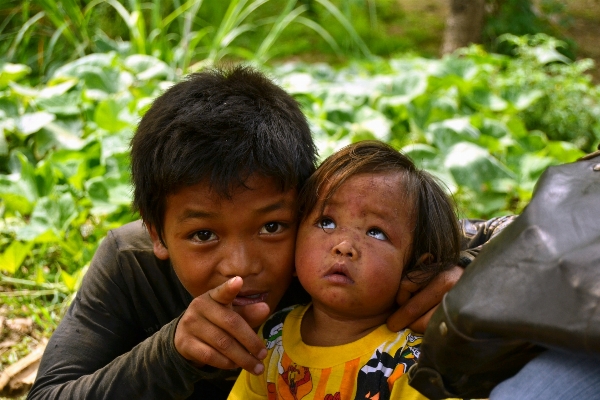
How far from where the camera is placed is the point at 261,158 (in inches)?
63.7

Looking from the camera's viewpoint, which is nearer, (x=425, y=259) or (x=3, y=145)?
(x=425, y=259)

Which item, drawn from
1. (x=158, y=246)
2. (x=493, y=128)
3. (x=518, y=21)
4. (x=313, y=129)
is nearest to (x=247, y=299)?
(x=158, y=246)

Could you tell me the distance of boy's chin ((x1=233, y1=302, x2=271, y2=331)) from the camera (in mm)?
1478

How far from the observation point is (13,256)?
2889 millimetres

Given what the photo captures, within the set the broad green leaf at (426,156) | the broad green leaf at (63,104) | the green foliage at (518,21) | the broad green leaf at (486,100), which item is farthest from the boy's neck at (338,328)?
the green foliage at (518,21)

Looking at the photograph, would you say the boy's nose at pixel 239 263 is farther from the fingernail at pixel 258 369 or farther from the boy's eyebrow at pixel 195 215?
the fingernail at pixel 258 369

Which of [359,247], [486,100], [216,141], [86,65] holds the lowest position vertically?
[486,100]

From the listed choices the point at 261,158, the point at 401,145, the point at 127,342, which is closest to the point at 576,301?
the point at 261,158

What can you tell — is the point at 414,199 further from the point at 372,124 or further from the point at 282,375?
the point at 372,124

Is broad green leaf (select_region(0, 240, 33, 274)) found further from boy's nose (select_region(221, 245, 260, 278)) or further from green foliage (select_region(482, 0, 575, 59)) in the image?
green foliage (select_region(482, 0, 575, 59))

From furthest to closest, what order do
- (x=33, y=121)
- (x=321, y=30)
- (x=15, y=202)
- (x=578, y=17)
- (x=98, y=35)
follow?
(x=578, y=17), (x=321, y=30), (x=98, y=35), (x=33, y=121), (x=15, y=202)

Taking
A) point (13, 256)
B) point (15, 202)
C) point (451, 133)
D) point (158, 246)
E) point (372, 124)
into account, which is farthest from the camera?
point (372, 124)

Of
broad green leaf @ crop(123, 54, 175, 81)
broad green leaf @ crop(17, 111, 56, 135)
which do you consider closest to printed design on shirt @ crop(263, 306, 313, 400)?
broad green leaf @ crop(17, 111, 56, 135)

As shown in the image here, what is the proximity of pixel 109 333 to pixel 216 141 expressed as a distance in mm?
691
